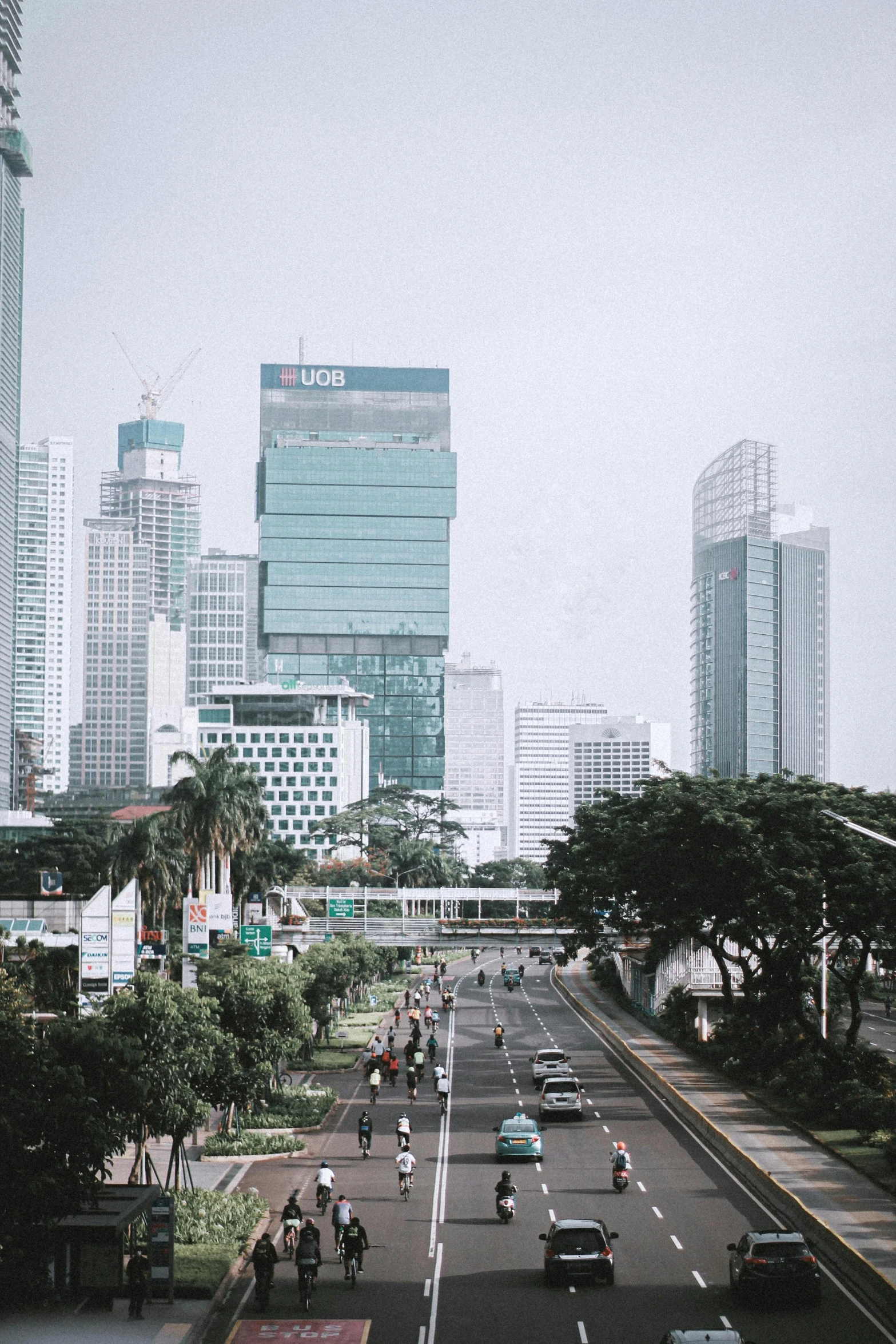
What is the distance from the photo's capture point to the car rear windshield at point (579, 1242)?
32469 millimetres

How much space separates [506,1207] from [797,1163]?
10.9 m

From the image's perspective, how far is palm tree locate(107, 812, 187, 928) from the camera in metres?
109

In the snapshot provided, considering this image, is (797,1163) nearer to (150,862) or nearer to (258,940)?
(258,940)

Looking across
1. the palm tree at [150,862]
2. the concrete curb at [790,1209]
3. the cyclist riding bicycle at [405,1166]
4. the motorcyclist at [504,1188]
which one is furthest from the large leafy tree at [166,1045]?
the palm tree at [150,862]

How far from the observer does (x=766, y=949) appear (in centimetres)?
6756

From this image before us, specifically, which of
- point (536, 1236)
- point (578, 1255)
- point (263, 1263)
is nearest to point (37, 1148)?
point (263, 1263)

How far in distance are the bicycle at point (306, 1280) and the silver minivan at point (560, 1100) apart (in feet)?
89.3

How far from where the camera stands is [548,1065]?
6981 centimetres

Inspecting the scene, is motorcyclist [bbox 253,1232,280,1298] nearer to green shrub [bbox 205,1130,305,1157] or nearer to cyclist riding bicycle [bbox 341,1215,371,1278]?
cyclist riding bicycle [bbox 341,1215,371,1278]

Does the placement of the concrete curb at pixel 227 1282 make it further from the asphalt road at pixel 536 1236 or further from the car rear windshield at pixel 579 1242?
the car rear windshield at pixel 579 1242

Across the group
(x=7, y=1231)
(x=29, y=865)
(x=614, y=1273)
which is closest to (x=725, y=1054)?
(x=614, y=1273)

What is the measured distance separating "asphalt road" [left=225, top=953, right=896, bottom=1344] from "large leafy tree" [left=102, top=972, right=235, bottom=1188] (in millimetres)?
4352

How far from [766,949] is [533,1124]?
2047 centimetres

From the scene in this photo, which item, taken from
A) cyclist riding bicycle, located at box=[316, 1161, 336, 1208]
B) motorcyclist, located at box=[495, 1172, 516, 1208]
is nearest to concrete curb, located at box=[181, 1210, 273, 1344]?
cyclist riding bicycle, located at box=[316, 1161, 336, 1208]
